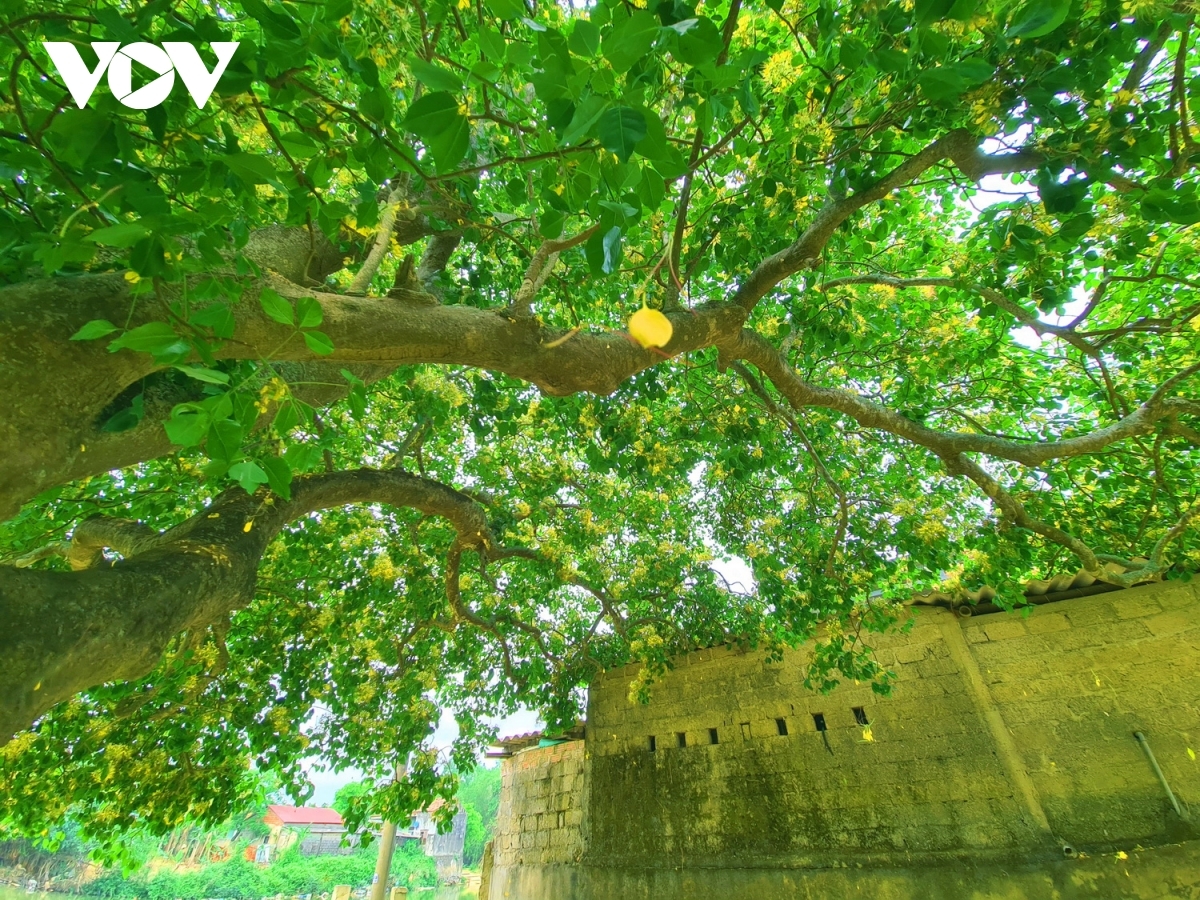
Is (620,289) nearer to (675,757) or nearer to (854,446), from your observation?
(854,446)

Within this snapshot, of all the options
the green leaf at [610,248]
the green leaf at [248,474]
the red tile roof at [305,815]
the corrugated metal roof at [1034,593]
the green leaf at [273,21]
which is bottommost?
the green leaf at [248,474]

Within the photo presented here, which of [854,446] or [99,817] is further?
[854,446]

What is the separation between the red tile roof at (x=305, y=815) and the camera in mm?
35906

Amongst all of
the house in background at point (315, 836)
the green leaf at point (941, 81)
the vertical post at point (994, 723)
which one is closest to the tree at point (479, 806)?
the house in background at point (315, 836)

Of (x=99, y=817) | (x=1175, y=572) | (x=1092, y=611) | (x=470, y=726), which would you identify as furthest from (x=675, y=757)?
(x=99, y=817)

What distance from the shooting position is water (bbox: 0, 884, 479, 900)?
65.8 ft

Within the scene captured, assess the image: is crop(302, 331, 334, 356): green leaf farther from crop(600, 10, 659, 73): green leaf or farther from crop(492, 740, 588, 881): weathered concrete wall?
crop(492, 740, 588, 881): weathered concrete wall

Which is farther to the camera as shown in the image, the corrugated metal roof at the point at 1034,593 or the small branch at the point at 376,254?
the corrugated metal roof at the point at 1034,593

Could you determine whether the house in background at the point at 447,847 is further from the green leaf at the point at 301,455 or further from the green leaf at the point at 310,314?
the green leaf at the point at 310,314

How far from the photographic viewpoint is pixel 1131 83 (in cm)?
255

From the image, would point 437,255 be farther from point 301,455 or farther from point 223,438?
point 223,438

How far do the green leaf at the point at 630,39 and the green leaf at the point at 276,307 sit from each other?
98 cm

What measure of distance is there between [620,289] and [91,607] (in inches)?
148

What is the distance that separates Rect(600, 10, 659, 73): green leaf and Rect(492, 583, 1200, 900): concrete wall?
6.08m
